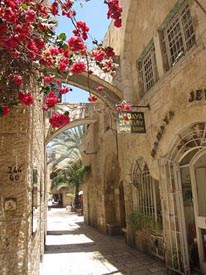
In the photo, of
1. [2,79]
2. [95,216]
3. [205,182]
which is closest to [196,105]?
[205,182]

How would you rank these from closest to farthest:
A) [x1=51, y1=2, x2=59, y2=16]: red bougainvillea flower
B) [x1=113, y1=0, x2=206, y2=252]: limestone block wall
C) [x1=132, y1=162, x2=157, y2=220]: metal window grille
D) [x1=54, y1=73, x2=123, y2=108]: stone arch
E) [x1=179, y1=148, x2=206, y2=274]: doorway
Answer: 1. [x1=51, y1=2, x2=59, y2=16]: red bougainvillea flower
2. [x1=113, y1=0, x2=206, y2=252]: limestone block wall
3. [x1=179, y1=148, x2=206, y2=274]: doorway
4. [x1=132, y1=162, x2=157, y2=220]: metal window grille
5. [x1=54, y1=73, x2=123, y2=108]: stone arch

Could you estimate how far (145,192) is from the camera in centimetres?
888

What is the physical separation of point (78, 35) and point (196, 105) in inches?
135

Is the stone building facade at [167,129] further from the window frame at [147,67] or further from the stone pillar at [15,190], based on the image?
the stone pillar at [15,190]

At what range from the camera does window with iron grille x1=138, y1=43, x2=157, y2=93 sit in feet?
27.2

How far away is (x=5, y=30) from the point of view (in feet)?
7.52

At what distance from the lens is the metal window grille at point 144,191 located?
8375mm

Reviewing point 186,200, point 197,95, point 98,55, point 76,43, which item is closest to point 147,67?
point 197,95

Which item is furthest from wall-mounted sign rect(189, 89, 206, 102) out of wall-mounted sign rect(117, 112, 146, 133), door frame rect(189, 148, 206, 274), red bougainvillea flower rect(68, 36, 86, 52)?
red bougainvillea flower rect(68, 36, 86, 52)

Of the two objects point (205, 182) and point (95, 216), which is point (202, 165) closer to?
point (205, 182)

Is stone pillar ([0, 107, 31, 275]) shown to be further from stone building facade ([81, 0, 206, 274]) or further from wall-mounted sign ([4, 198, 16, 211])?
stone building facade ([81, 0, 206, 274])

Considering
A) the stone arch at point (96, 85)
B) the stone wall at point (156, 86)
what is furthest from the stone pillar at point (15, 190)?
the stone arch at point (96, 85)

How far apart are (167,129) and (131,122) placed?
130 cm

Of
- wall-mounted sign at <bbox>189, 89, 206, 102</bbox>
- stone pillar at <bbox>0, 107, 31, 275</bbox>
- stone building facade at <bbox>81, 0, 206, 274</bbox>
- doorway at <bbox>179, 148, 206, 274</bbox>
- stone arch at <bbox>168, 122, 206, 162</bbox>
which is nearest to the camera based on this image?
stone pillar at <bbox>0, 107, 31, 275</bbox>
